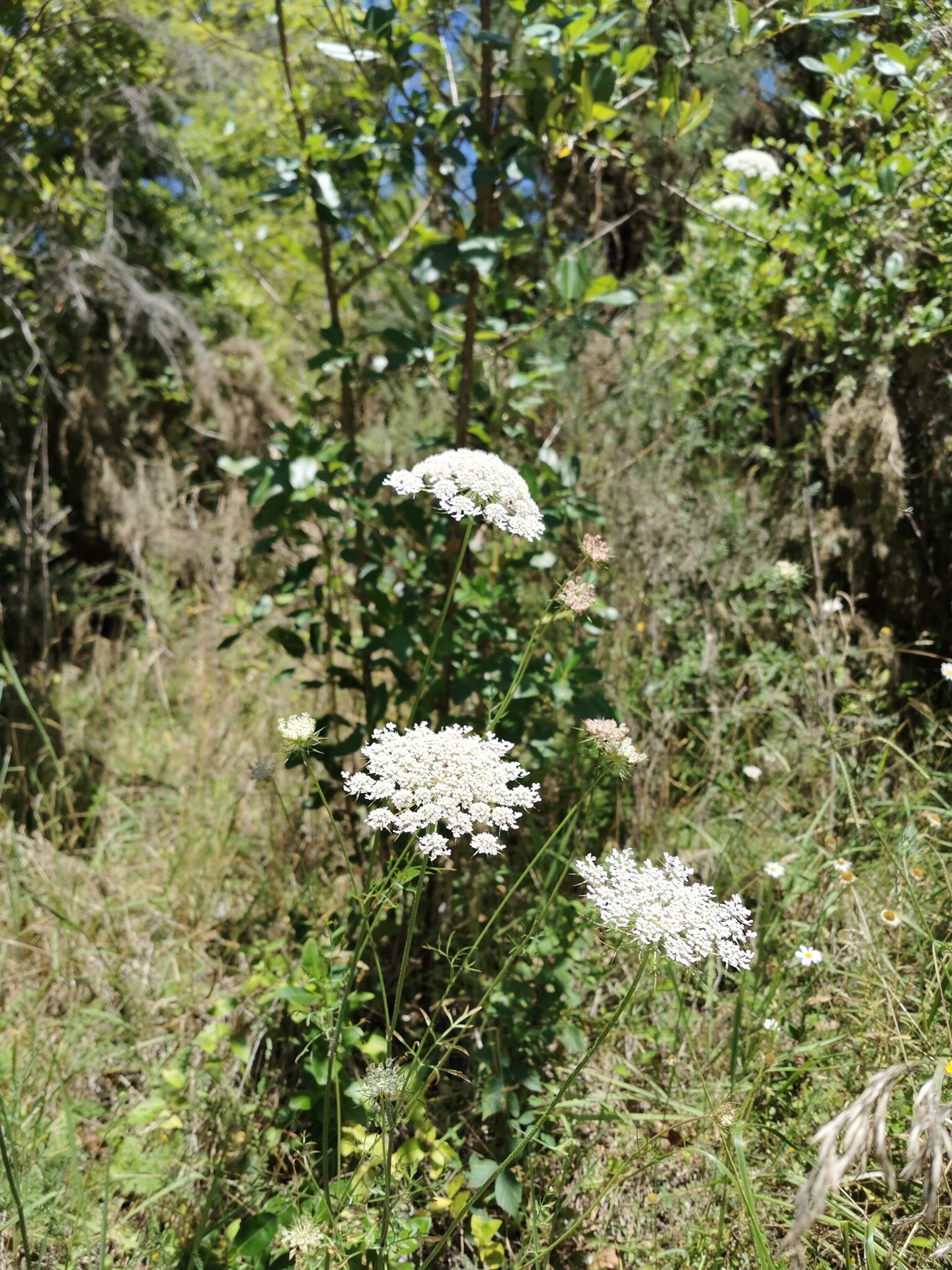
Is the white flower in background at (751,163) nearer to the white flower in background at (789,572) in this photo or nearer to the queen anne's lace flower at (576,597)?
the white flower in background at (789,572)

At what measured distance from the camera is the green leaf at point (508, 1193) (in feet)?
4.49

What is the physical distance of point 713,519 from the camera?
8.87ft

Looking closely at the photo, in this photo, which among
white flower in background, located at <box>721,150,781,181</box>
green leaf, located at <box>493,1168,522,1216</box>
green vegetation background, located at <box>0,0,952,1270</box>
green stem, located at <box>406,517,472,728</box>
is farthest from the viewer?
white flower in background, located at <box>721,150,781,181</box>

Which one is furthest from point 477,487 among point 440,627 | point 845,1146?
point 845,1146

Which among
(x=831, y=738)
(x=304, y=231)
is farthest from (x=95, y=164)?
(x=831, y=738)

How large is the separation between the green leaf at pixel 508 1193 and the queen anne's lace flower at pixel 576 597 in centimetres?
104

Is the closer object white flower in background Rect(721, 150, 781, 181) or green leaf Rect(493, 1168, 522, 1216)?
green leaf Rect(493, 1168, 522, 1216)

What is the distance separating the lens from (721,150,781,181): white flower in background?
11.1ft

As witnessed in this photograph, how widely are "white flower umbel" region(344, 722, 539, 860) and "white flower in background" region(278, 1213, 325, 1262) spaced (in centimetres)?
60

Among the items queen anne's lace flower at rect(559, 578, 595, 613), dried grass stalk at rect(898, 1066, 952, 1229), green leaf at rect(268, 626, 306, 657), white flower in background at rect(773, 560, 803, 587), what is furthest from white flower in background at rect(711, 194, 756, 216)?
dried grass stalk at rect(898, 1066, 952, 1229)

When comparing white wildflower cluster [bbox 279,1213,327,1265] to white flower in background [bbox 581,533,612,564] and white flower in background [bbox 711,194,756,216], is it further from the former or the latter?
white flower in background [bbox 711,194,756,216]

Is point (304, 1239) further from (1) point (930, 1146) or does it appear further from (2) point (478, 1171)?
(1) point (930, 1146)

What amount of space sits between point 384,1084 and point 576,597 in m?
0.71

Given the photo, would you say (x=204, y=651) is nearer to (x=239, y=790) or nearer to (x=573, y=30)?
(x=239, y=790)
